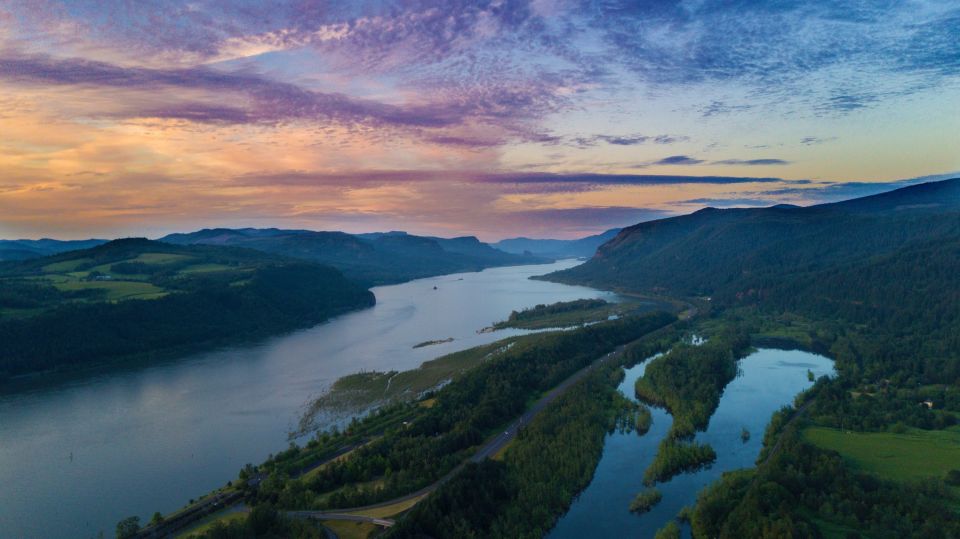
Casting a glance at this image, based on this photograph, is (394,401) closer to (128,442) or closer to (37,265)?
(128,442)

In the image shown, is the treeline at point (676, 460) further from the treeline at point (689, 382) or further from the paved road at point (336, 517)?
the paved road at point (336, 517)

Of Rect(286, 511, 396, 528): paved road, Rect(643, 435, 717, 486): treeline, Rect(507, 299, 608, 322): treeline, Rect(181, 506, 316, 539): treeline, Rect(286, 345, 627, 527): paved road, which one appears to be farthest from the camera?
Rect(507, 299, 608, 322): treeline

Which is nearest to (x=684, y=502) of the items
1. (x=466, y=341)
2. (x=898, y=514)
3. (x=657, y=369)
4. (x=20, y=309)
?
(x=898, y=514)

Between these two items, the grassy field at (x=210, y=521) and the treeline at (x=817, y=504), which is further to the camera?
the grassy field at (x=210, y=521)

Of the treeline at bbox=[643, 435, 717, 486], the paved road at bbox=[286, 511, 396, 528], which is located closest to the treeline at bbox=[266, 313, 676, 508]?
the paved road at bbox=[286, 511, 396, 528]

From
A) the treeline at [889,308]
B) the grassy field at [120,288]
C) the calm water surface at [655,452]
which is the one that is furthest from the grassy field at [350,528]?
the grassy field at [120,288]

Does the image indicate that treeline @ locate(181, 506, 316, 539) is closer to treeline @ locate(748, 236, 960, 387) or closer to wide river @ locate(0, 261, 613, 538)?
wide river @ locate(0, 261, 613, 538)
